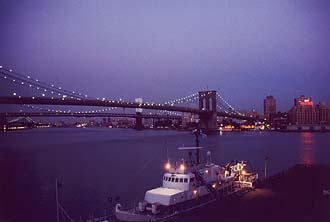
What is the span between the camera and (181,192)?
17.1 metres

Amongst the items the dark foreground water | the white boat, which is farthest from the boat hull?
the dark foreground water

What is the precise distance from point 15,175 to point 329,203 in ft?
88.2

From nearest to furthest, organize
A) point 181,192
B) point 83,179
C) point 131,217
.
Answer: point 131,217
point 181,192
point 83,179

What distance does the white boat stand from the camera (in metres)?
16.1

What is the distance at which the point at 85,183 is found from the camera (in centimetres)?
3081

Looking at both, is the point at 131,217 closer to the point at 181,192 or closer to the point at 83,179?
the point at 181,192

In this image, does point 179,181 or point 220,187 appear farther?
point 220,187

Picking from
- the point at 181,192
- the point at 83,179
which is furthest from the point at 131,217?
the point at 83,179

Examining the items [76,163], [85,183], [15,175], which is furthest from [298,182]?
[76,163]

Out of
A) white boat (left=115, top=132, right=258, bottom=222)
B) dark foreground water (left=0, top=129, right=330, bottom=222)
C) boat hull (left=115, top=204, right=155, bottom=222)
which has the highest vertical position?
white boat (left=115, top=132, right=258, bottom=222)

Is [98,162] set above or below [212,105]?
below

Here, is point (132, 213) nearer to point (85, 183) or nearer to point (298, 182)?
point (298, 182)

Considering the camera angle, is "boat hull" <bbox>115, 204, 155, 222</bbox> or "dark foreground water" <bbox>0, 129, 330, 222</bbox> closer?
"boat hull" <bbox>115, 204, 155, 222</bbox>

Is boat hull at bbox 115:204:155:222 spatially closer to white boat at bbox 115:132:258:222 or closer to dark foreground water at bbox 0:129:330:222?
white boat at bbox 115:132:258:222
